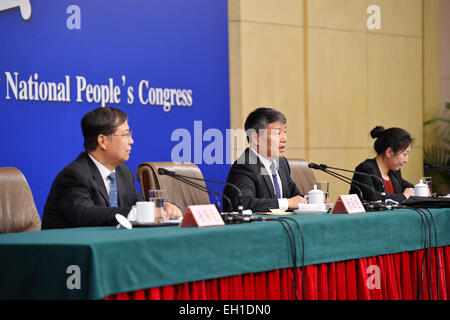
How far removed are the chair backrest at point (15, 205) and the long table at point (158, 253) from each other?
66 cm

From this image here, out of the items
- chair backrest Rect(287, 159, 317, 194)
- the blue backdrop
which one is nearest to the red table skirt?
chair backrest Rect(287, 159, 317, 194)

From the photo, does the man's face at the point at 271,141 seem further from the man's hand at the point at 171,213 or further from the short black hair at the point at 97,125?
the man's hand at the point at 171,213

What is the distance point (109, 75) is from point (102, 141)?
1895 mm

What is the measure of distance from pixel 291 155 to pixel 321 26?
1.30m

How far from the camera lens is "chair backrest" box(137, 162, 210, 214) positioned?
373cm

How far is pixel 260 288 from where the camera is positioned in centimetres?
256

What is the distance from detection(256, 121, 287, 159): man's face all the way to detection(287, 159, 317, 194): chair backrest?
544 mm

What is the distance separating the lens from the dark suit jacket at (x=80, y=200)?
9.30 feet

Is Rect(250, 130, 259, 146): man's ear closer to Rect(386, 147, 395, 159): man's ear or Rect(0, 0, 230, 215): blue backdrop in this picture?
Rect(386, 147, 395, 159): man's ear

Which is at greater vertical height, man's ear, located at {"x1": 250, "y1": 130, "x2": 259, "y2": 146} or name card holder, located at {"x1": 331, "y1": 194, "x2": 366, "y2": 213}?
man's ear, located at {"x1": 250, "y1": 130, "x2": 259, "y2": 146}

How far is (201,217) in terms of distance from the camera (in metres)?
2.53

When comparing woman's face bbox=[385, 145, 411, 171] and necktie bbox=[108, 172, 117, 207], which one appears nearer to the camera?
necktie bbox=[108, 172, 117, 207]

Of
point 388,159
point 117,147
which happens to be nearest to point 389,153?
point 388,159
